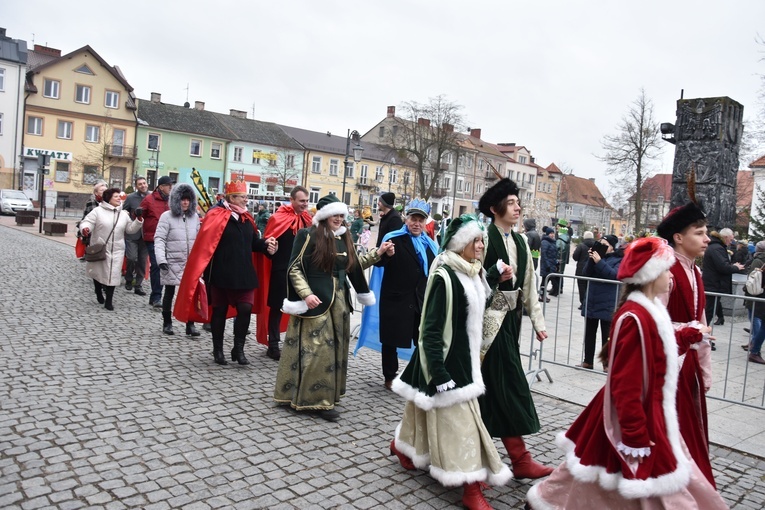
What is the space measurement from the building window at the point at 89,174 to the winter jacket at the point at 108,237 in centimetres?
4293

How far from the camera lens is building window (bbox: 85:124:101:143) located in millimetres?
50281

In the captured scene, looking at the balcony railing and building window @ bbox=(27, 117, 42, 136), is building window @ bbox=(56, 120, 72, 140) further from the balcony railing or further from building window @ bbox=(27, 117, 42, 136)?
the balcony railing

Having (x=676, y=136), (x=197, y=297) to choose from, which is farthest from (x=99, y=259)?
(x=676, y=136)

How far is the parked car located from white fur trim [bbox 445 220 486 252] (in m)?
37.5

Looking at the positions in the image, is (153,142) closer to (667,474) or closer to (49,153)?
(49,153)

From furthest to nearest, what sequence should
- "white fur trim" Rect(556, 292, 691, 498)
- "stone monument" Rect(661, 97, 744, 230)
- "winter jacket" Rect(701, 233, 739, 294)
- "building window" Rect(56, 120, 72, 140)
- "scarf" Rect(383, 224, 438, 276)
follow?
1. "building window" Rect(56, 120, 72, 140)
2. "stone monument" Rect(661, 97, 744, 230)
3. "winter jacket" Rect(701, 233, 739, 294)
4. "scarf" Rect(383, 224, 438, 276)
5. "white fur trim" Rect(556, 292, 691, 498)

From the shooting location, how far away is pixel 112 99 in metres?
51.6

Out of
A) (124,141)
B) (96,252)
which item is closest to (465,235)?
(96,252)

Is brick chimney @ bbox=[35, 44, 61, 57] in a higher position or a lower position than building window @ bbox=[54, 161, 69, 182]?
higher

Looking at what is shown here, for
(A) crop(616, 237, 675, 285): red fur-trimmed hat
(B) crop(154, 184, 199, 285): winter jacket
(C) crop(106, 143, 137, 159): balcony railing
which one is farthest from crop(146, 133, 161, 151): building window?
(A) crop(616, 237, 675, 285): red fur-trimmed hat

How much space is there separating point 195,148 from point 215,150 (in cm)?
197

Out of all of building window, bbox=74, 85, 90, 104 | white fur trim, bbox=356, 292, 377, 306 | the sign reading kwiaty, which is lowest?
white fur trim, bbox=356, 292, 377, 306

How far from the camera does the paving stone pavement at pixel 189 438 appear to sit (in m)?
3.76

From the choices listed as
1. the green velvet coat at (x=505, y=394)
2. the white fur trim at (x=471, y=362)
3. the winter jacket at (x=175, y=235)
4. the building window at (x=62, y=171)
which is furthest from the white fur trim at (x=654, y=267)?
the building window at (x=62, y=171)
